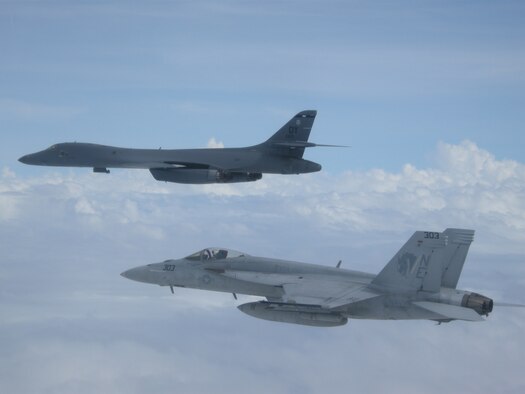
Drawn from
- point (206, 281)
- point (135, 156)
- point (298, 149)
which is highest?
point (298, 149)

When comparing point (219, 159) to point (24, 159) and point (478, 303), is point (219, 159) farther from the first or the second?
point (478, 303)

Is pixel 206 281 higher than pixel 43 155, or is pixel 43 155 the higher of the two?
pixel 43 155

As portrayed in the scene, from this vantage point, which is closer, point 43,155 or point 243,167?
point 243,167

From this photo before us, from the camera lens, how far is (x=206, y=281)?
30297 mm

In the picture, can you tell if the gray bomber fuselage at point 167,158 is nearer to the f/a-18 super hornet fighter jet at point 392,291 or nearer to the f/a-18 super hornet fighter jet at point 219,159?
the f/a-18 super hornet fighter jet at point 219,159

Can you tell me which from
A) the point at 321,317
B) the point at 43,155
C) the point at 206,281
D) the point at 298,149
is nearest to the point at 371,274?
the point at 321,317

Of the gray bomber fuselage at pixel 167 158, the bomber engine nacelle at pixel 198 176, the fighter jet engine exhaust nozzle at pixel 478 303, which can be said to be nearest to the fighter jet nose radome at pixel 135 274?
the bomber engine nacelle at pixel 198 176

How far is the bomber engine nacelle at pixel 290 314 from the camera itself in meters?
25.8

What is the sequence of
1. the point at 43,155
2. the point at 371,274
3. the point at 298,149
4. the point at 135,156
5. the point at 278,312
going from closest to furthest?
the point at 278,312
the point at 371,274
the point at 298,149
the point at 135,156
the point at 43,155

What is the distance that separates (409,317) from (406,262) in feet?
6.42

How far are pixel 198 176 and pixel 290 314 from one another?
1326 cm

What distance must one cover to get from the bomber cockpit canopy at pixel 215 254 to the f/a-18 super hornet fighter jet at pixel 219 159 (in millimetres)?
6972

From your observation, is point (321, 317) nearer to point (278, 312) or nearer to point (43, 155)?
point (278, 312)

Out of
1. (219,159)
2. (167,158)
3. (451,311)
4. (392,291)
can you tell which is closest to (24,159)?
(167,158)
